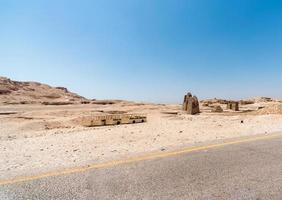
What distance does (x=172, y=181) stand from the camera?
4246 millimetres

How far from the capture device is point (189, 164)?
520 cm

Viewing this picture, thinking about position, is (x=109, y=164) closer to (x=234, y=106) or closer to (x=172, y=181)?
(x=172, y=181)

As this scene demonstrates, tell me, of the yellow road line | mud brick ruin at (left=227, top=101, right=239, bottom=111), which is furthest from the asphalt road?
mud brick ruin at (left=227, top=101, right=239, bottom=111)

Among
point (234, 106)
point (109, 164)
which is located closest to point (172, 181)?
point (109, 164)

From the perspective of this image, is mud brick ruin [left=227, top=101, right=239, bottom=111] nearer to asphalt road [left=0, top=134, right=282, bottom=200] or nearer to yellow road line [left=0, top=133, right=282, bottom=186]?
yellow road line [left=0, top=133, right=282, bottom=186]

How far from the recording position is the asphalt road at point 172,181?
368 centimetres

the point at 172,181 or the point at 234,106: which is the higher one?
the point at 234,106

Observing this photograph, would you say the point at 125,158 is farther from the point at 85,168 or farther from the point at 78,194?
the point at 78,194

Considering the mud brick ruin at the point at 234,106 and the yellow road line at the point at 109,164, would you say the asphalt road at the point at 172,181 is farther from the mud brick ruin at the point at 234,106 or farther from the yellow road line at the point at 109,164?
the mud brick ruin at the point at 234,106

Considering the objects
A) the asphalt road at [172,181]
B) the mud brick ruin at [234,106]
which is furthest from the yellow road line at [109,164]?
the mud brick ruin at [234,106]

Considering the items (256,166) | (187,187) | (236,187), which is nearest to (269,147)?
(256,166)

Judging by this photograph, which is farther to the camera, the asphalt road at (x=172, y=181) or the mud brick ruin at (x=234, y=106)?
the mud brick ruin at (x=234, y=106)

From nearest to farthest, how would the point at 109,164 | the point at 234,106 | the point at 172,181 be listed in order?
the point at 172,181 < the point at 109,164 < the point at 234,106

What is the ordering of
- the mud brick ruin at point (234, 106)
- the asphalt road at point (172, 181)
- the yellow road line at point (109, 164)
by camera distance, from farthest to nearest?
the mud brick ruin at point (234, 106) → the yellow road line at point (109, 164) → the asphalt road at point (172, 181)
